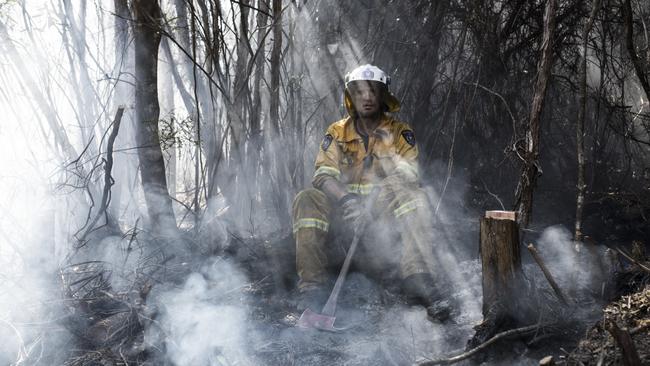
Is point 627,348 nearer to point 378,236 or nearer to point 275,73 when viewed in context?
point 378,236

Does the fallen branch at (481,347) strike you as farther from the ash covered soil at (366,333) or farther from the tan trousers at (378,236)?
the tan trousers at (378,236)

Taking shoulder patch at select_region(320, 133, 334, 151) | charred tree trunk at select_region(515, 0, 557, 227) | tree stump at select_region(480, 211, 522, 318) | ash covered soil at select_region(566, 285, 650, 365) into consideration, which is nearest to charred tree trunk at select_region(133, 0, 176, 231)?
shoulder patch at select_region(320, 133, 334, 151)

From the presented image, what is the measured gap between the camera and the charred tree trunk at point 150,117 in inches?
203

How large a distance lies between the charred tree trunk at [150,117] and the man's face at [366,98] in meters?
1.98

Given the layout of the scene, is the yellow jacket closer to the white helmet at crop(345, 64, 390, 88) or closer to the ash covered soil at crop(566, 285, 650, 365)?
the white helmet at crop(345, 64, 390, 88)

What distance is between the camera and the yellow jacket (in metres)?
5.20

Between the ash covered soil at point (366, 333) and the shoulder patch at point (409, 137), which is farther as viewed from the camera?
the shoulder patch at point (409, 137)

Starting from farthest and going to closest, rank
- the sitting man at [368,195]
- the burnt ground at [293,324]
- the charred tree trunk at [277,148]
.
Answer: the charred tree trunk at [277,148] < the sitting man at [368,195] < the burnt ground at [293,324]

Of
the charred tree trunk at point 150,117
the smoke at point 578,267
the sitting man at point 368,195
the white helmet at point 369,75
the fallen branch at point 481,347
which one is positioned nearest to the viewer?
the fallen branch at point 481,347

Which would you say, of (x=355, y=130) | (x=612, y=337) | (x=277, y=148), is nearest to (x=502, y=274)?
(x=612, y=337)

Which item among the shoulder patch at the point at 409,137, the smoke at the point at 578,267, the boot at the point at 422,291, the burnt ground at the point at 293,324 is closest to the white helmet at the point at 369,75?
the shoulder patch at the point at 409,137

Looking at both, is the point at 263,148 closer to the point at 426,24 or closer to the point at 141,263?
the point at 141,263

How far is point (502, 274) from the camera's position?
11.6 ft

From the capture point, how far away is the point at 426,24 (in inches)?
256
